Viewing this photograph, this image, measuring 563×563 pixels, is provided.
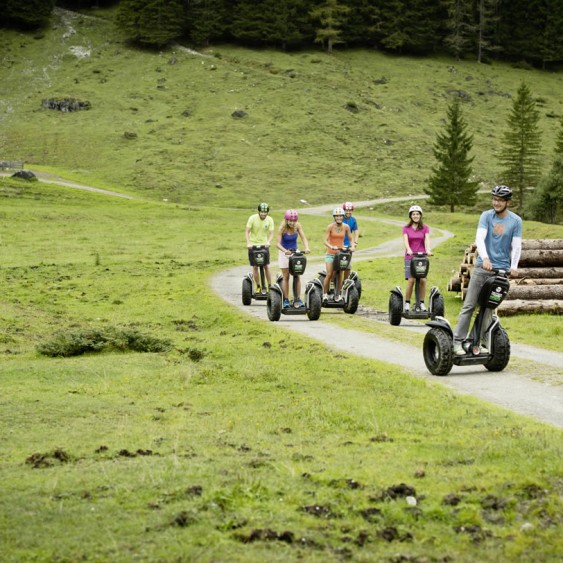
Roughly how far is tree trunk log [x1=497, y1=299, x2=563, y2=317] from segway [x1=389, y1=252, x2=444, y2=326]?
3.43 metres

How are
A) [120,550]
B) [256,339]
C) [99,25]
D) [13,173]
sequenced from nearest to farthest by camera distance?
1. [120,550]
2. [256,339]
3. [13,173]
4. [99,25]

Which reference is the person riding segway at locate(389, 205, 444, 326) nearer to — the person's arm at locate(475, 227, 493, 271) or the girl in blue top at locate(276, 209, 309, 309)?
the girl in blue top at locate(276, 209, 309, 309)

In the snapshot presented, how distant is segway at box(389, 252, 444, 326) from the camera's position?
20141mm

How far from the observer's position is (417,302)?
20812mm

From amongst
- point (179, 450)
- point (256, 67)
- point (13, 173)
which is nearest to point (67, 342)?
point (179, 450)

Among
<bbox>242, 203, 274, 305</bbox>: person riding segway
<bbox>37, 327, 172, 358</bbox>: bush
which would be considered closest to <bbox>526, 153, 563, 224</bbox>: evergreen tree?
<bbox>242, 203, 274, 305</bbox>: person riding segway

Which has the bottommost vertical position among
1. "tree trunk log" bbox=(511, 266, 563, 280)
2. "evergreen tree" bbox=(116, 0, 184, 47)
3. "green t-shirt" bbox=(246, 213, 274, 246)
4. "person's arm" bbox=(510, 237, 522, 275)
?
"tree trunk log" bbox=(511, 266, 563, 280)

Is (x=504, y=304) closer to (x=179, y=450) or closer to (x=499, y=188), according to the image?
(x=499, y=188)

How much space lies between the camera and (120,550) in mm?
6504

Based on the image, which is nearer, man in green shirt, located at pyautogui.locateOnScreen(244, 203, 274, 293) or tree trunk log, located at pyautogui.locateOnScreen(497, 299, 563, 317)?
man in green shirt, located at pyautogui.locateOnScreen(244, 203, 274, 293)

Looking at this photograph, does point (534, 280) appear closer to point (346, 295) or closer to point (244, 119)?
point (346, 295)

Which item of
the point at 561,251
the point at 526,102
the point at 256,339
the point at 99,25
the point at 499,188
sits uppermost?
the point at 99,25

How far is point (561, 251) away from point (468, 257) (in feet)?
10.3

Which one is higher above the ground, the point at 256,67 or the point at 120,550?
the point at 256,67
